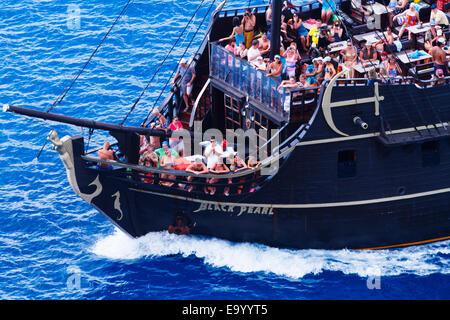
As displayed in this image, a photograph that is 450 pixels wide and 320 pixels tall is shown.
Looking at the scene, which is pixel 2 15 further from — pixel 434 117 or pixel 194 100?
pixel 434 117

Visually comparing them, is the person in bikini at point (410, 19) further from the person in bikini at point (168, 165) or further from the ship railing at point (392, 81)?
the person in bikini at point (168, 165)

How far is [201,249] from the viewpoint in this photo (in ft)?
90.2

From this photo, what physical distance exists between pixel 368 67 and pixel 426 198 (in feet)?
14.2

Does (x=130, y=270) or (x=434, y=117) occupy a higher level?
(x=434, y=117)

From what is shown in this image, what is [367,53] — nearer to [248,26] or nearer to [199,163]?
[248,26]

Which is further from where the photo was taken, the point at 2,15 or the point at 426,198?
the point at 2,15

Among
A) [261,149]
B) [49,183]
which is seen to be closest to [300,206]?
[261,149]

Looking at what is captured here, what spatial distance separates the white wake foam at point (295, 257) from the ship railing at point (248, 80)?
15.0 ft

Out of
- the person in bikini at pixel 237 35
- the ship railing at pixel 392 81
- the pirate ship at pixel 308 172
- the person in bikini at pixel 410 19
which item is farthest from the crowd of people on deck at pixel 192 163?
the person in bikini at pixel 410 19

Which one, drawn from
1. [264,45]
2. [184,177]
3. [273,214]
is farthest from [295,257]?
[264,45]

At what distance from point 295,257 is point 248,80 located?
5.69m

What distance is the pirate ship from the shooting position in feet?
81.0
